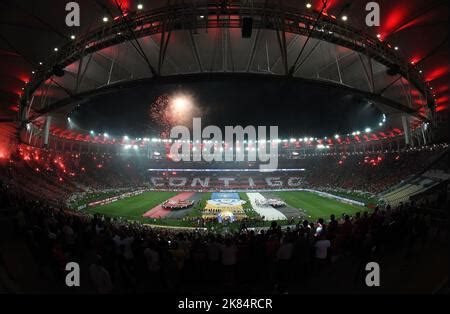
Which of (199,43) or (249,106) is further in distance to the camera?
(249,106)

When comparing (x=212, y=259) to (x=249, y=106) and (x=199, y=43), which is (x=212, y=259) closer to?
(x=199, y=43)

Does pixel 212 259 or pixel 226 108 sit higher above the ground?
pixel 226 108

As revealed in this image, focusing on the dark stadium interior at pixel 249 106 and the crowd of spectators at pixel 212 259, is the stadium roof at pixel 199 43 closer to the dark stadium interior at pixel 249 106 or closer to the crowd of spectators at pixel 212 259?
the dark stadium interior at pixel 249 106

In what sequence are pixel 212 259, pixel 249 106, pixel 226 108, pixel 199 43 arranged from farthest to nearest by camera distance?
1. pixel 226 108
2. pixel 249 106
3. pixel 199 43
4. pixel 212 259

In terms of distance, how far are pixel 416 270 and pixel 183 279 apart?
6.57m

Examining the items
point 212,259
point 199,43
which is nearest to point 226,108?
point 199,43

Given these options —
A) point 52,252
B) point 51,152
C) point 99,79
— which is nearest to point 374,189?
point 99,79

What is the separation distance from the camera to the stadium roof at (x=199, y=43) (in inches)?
468

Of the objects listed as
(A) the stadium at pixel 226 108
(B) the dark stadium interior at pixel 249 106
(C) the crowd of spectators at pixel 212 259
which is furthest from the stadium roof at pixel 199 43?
(C) the crowd of spectators at pixel 212 259

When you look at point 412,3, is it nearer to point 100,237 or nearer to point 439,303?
point 439,303

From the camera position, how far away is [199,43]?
639 inches

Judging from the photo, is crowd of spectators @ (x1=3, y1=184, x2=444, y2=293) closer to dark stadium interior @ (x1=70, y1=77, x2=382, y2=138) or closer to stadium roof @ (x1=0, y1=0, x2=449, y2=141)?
stadium roof @ (x1=0, y1=0, x2=449, y2=141)

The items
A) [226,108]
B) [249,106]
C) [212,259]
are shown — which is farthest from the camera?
[226,108]

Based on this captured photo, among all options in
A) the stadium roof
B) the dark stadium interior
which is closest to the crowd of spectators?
the stadium roof
